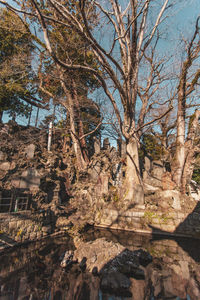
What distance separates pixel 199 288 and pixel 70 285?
2.89 meters

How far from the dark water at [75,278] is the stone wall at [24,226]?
1.84 ft

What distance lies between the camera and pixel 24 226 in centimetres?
620

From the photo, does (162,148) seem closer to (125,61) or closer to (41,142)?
(125,61)

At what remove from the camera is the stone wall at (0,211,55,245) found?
5.66 m

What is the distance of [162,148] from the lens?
14.4m

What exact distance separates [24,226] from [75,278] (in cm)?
348

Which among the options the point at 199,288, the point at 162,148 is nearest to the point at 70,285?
the point at 199,288

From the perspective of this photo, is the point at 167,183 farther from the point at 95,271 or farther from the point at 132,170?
the point at 95,271

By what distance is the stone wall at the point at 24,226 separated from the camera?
18.6 ft

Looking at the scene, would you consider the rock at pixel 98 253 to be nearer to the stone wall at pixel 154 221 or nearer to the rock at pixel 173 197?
the stone wall at pixel 154 221

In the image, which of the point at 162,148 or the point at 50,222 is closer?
the point at 50,222

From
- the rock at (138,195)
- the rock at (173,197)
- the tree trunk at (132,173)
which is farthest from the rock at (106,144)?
the rock at (173,197)

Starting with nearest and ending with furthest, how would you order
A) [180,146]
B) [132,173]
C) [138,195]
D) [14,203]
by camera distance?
1. [14,203]
2. [138,195]
3. [132,173]
4. [180,146]

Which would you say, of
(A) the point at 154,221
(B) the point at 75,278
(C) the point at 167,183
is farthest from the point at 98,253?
(C) the point at 167,183
